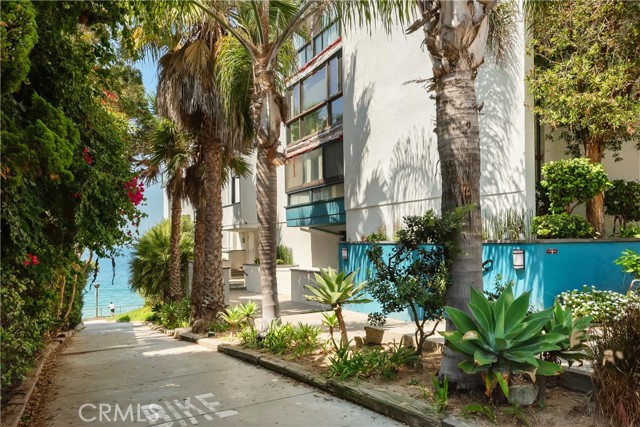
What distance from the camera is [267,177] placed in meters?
9.27

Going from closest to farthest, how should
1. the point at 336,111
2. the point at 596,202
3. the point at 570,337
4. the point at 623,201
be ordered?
the point at 570,337 → the point at 596,202 → the point at 623,201 → the point at 336,111

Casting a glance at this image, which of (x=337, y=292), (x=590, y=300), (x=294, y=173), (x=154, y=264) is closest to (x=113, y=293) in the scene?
(x=154, y=264)

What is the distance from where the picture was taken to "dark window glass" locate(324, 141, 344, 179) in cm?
1636

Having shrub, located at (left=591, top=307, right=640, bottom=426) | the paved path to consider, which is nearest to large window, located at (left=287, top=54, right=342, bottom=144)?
the paved path

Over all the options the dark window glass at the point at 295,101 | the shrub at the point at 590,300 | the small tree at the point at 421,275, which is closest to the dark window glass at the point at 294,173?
the dark window glass at the point at 295,101

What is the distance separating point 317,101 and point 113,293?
257 ft

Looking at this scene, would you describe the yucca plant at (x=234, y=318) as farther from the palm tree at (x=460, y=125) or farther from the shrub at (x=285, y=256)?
the shrub at (x=285, y=256)

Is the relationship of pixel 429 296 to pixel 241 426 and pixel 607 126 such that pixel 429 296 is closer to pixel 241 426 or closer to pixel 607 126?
pixel 241 426

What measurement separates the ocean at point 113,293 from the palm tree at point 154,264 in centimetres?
68

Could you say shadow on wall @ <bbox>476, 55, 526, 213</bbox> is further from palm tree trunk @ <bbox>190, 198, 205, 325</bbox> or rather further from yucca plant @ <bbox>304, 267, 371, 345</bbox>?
palm tree trunk @ <bbox>190, 198, 205, 325</bbox>

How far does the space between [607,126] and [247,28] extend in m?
7.23

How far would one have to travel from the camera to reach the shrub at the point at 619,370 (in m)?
4.09

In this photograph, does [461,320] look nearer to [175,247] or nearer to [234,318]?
[234,318]

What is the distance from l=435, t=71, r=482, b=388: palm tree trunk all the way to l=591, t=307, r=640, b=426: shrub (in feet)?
4.74
